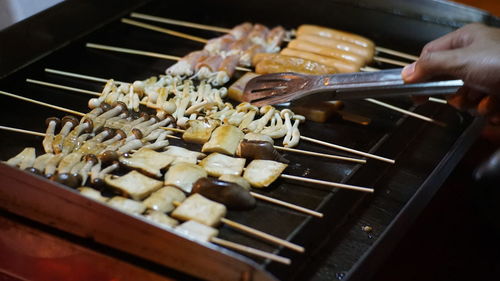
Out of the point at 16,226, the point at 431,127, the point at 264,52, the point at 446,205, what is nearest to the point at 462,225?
the point at 446,205

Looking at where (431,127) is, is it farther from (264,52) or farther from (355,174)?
(264,52)

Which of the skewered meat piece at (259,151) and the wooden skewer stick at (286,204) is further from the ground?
the skewered meat piece at (259,151)

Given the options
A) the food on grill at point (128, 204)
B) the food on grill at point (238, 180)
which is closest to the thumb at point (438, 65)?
the food on grill at point (238, 180)

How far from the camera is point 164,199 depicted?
3402mm

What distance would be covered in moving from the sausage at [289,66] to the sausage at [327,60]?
0.41ft

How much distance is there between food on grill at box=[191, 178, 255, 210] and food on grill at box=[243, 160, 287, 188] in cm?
20

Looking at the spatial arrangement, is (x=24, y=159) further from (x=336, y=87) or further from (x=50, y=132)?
(x=336, y=87)

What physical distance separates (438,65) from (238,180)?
1.45 m

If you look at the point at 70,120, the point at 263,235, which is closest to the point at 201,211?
the point at 263,235

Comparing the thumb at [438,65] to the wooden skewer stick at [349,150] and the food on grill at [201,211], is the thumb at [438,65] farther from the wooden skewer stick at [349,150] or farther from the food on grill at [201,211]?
the food on grill at [201,211]

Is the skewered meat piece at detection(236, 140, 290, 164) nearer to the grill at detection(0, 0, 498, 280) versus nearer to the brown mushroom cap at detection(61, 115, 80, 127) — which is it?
the grill at detection(0, 0, 498, 280)

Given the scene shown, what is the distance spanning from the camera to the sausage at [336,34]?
17.9 feet

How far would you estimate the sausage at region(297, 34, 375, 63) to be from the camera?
534 centimetres

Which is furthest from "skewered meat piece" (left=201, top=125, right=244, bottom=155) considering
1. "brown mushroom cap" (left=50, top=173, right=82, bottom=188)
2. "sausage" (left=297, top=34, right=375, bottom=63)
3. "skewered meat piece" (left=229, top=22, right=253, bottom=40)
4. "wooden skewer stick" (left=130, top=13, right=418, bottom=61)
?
"wooden skewer stick" (left=130, top=13, right=418, bottom=61)
